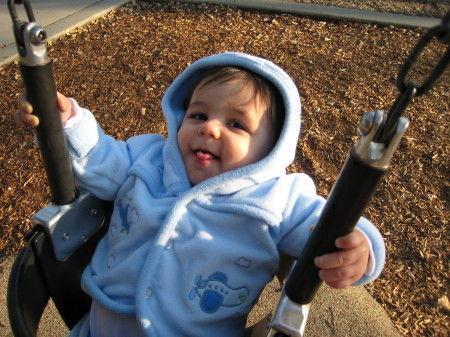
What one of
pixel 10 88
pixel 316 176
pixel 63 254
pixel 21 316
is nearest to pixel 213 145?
pixel 63 254

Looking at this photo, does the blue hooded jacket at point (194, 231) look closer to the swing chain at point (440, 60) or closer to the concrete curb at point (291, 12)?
the swing chain at point (440, 60)

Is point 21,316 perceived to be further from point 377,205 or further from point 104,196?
point 377,205

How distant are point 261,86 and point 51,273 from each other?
80 centimetres

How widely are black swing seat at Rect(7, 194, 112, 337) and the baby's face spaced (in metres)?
0.34

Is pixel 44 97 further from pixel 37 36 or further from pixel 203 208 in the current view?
pixel 203 208

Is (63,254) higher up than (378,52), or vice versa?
(63,254)

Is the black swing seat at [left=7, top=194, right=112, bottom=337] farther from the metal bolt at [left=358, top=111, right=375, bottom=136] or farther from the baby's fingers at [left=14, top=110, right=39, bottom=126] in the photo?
the metal bolt at [left=358, top=111, right=375, bottom=136]

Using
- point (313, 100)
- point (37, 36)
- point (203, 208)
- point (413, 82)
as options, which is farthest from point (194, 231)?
point (313, 100)

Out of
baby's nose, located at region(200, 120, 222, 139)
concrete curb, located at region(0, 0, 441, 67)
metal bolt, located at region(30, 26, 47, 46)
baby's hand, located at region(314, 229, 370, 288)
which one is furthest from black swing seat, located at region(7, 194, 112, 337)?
concrete curb, located at region(0, 0, 441, 67)

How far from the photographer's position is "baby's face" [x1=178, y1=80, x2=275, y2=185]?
4.20ft

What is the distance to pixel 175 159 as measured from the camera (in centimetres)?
137

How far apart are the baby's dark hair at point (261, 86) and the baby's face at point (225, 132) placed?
19 millimetres

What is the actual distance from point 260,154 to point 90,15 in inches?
126

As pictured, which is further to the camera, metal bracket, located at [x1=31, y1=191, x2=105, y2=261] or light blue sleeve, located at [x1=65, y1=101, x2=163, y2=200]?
light blue sleeve, located at [x1=65, y1=101, x2=163, y2=200]
